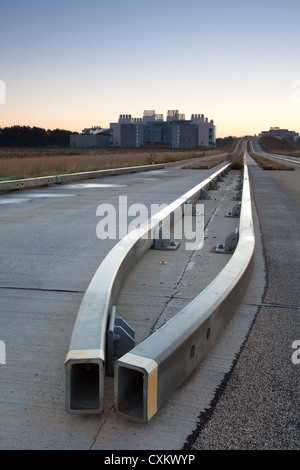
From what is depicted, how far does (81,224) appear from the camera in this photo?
8031mm

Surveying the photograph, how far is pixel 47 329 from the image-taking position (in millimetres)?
3574

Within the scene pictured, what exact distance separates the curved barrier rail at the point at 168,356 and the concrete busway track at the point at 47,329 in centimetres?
10

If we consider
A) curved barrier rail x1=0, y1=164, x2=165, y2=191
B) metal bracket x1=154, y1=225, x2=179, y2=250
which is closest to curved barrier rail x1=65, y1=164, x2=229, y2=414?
metal bracket x1=154, y1=225, x2=179, y2=250

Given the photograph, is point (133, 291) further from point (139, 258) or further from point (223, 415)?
point (223, 415)

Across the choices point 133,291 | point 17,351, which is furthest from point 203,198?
point 17,351

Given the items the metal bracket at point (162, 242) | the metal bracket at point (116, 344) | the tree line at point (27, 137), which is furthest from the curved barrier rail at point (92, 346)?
the tree line at point (27, 137)

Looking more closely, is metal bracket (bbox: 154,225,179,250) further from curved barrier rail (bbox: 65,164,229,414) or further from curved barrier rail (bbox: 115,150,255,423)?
curved barrier rail (bbox: 115,150,255,423)

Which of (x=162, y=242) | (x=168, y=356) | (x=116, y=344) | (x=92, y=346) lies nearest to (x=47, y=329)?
(x=116, y=344)

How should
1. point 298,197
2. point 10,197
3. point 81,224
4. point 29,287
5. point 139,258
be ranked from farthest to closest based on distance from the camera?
point 298,197 < point 10,197 < point 81,224 < point 139,258 < point 29,287

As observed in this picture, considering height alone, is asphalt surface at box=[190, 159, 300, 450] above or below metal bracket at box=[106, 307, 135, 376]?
below

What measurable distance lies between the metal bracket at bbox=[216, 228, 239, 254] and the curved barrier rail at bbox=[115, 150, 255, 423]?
2.41 m

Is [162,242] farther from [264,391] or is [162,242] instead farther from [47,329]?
[264,391]

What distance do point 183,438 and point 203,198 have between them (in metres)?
10.4

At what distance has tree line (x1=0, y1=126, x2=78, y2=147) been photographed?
165 m
